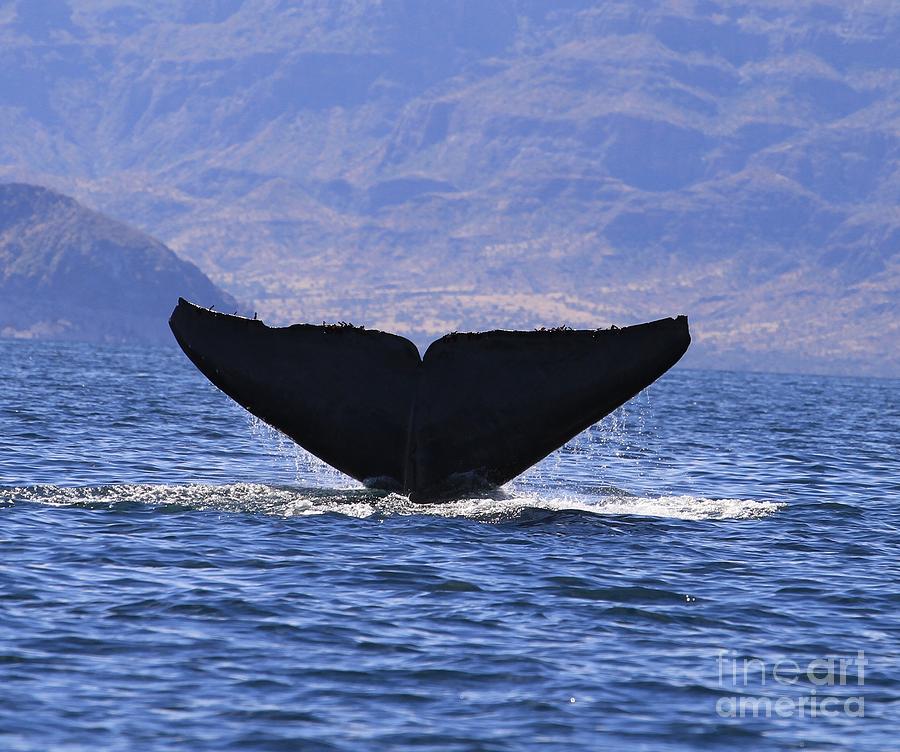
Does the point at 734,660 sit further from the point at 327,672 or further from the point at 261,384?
the point at 261,384

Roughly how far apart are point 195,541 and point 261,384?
5.82 feet

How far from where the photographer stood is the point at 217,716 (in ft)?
33.7

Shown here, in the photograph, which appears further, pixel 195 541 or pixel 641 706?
pixel 195 541

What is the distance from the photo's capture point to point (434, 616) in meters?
12.9

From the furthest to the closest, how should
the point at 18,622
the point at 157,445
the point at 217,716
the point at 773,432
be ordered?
the point at 773,432 → the point at 157,445 → the point at 18,622 → the point at 217,716

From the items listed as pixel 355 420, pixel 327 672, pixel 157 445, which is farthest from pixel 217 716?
pixel 157 445

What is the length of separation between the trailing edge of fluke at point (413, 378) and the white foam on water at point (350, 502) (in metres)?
1.57

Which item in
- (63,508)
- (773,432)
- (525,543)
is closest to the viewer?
(525,543)
